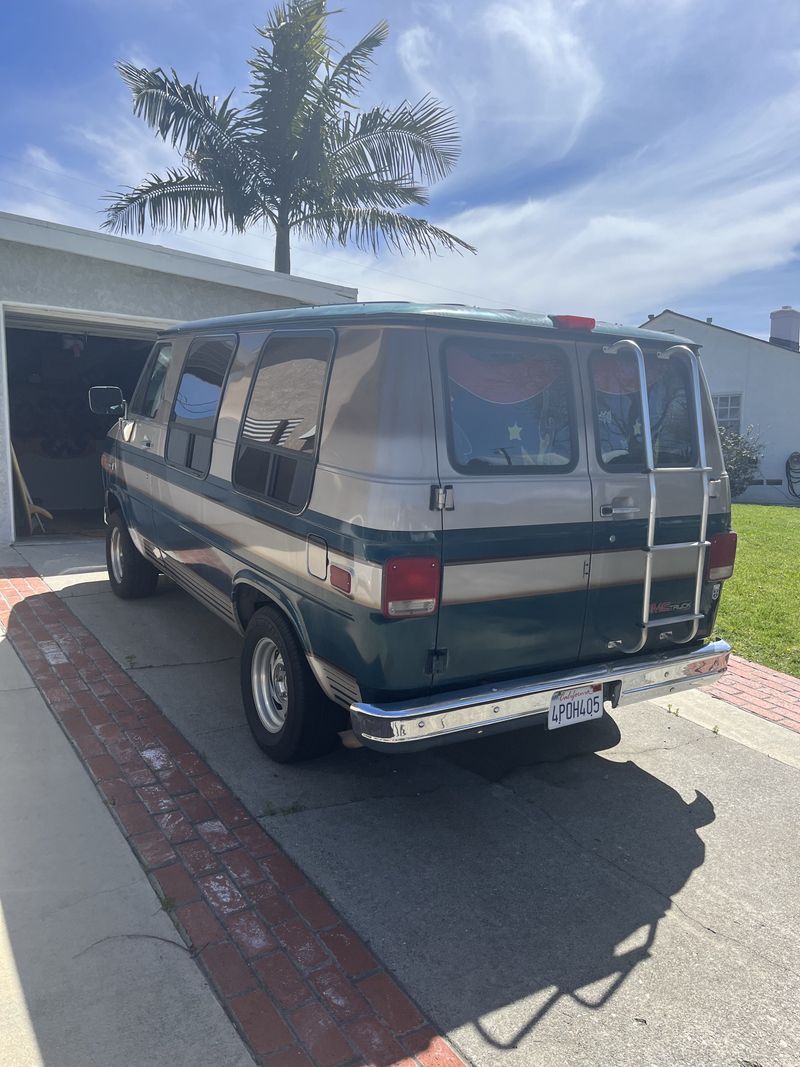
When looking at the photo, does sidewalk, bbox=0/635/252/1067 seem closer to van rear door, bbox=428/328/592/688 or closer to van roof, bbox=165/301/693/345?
van rear door, bbox=428/328/592/688

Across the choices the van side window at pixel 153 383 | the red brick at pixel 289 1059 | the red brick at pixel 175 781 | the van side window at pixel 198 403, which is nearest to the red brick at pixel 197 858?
the red brick at pixel 175 781

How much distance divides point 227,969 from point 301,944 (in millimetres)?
282

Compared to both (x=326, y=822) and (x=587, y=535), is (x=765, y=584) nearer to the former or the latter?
(x=587, y=535)

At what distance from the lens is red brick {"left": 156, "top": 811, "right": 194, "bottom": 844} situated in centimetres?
353

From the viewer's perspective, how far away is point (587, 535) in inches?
146

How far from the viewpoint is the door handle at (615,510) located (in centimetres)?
377

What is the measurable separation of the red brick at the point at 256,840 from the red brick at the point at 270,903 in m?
0.23

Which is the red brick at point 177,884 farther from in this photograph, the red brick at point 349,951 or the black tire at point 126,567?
the black tire at point 126,567

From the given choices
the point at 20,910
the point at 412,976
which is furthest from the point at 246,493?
the point at 412,976

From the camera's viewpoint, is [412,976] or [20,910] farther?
[20,910]

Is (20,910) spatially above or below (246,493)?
below

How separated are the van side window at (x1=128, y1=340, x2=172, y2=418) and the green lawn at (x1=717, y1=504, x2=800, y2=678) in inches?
202

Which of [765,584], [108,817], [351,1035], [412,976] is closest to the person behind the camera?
[351,1035]

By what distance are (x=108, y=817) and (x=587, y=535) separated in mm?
2563
